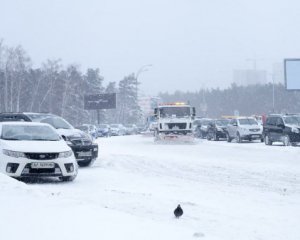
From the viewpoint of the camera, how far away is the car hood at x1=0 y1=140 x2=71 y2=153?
11822 mm

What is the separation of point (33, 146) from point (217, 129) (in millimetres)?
26607

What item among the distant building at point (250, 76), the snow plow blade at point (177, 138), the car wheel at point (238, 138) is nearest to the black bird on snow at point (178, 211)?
the snow plow blade at point (177, 138)

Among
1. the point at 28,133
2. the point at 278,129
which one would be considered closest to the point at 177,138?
the point at 278,129

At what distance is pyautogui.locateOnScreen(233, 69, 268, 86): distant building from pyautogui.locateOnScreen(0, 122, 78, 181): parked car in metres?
157

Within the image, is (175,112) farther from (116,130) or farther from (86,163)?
(116,130)

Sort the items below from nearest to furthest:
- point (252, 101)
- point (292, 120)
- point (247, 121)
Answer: point (292, 120), point (247, 121), point (252, 101)

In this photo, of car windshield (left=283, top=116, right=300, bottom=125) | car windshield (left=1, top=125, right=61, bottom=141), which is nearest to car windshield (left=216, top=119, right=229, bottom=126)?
car windshield (left=283, top=116, right=300, bottom=125)

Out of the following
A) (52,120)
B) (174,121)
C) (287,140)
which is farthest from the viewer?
(174,121)

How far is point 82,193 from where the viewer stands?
413 inches

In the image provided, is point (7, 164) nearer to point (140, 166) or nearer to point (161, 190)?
point (161, 190)

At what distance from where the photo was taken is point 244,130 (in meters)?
33.7

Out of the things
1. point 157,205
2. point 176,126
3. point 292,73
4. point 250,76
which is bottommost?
point 157,205

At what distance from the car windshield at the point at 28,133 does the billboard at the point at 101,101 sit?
2199 inches

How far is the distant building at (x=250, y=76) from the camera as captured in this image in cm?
17425
